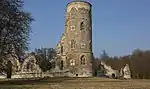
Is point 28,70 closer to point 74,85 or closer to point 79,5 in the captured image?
point 79,5

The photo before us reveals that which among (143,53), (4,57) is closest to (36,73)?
(4,57)

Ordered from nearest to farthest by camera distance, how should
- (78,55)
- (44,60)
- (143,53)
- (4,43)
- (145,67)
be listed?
(4,43) < (78,55) < (44,60) < (145,67) < (143,53)

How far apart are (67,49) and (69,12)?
23.0 ft

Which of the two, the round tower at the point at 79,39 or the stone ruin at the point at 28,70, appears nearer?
the round tower at the point at 79,39

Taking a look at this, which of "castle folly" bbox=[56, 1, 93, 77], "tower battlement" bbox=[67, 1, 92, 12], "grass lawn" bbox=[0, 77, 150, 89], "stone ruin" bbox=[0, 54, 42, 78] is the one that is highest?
"tower battlement" bbox=[67, 1, 92, 12]

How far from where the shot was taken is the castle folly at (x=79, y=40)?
56500 millimetres

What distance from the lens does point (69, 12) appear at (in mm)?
58344

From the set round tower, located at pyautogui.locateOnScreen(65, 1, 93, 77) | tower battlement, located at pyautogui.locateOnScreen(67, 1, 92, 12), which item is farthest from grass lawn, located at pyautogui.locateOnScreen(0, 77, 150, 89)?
tower battlement, located at pyautogui.locateOnScreen(67, 1, 92, 12)

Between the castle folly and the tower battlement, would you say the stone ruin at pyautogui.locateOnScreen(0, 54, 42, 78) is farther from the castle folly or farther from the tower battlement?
the tower battlement

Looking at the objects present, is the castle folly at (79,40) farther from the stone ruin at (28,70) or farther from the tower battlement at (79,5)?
the stone ruin at (28,70)

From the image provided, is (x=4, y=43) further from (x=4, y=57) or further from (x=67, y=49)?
(x=67, y=49)

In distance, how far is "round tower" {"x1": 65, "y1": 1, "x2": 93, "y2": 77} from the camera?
5650 cm

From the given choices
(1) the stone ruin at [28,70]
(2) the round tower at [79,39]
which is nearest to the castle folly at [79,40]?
(2) the round tower at [79,39]

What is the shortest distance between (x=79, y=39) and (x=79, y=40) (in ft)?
0.64
